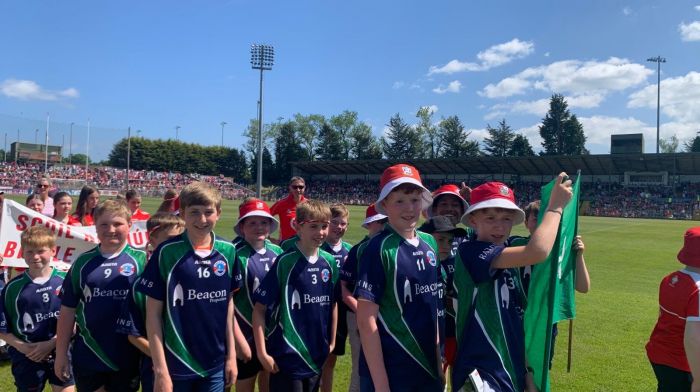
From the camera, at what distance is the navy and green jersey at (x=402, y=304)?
9.26 feet

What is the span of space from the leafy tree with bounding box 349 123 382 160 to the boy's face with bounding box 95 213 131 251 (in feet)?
305

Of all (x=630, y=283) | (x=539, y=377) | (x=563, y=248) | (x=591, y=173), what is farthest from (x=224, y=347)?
(x=591, y=173)

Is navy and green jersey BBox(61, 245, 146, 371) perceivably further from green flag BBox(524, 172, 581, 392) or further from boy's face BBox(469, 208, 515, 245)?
green flag BBox(524, 172, 581, 392)

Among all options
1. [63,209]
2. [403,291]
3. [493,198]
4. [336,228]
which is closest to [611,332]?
[336,228]

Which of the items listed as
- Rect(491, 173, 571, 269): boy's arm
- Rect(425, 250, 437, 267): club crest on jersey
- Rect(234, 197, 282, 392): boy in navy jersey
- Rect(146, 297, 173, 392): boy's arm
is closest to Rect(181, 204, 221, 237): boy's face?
Rect(146, 297, 173, 392): boy's arm

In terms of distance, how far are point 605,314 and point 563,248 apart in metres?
7.09

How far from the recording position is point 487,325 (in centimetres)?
278

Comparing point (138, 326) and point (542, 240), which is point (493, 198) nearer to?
point (542, 240)

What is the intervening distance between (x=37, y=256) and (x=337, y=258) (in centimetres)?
276

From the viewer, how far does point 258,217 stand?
184 inches

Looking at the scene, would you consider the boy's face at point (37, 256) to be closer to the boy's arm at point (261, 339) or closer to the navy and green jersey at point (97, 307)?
the navy and green jersey at point (97, 307)

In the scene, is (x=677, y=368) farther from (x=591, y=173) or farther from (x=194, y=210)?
(x=591, y=173)

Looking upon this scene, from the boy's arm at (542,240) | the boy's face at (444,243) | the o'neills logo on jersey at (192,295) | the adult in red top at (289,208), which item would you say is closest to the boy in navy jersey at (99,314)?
the o'neills logo on jersey at (192,295)

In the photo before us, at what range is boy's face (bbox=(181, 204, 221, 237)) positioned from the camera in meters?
3.35
